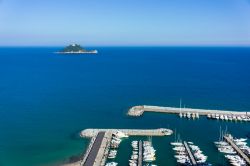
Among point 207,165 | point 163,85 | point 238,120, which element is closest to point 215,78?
point 163,85

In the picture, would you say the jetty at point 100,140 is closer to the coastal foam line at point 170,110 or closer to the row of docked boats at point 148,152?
the row of docked boats at point 148,152

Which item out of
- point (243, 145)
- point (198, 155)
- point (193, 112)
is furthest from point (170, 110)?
point (198, 155)

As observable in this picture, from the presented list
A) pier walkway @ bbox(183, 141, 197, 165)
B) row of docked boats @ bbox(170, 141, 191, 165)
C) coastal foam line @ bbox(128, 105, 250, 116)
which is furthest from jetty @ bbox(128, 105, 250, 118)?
pier walkway @ bbox(183, 141, 197, 165)

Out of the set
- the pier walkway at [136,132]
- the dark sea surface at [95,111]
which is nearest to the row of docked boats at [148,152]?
the dark sea surface at [95,111]

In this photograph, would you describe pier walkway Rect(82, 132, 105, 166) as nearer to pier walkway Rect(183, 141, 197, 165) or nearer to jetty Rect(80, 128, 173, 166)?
jetty Rect(80, 128, 173, 166)

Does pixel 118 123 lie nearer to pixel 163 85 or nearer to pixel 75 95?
pixel 75 95

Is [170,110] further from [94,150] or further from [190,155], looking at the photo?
[94,150]
